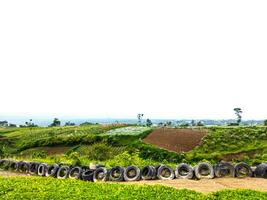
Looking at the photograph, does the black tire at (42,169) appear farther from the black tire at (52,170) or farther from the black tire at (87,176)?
the black tire at (87,176)

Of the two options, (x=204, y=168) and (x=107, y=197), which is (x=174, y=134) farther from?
(x=107, y=197)

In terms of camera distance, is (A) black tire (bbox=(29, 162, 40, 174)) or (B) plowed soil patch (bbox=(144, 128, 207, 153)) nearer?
(A) black tire (bbox=(29, 162, 40, 174))

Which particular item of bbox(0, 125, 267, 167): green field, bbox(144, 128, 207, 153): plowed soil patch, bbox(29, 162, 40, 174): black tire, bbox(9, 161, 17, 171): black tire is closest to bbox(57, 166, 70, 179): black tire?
bbox(29, 162, 40, 174): black tire

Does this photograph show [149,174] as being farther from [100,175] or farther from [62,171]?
[62,171]

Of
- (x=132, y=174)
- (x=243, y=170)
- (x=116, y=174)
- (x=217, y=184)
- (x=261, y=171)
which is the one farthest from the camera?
(x=116, y=174)

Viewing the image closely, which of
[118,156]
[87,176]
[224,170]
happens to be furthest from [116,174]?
[118,156]

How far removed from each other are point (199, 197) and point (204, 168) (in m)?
9.43

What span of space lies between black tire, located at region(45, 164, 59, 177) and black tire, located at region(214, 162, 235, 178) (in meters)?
13.2

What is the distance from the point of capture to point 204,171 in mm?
30453

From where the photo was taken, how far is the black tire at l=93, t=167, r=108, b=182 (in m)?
30.6

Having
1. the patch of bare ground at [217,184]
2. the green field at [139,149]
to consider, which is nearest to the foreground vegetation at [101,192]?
the patch of bare ground at [217,184]

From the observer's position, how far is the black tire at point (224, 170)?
3028 centimetres

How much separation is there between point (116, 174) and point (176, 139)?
31250 mm

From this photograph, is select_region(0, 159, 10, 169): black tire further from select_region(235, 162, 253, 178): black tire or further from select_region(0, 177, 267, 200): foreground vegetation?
select_region(235, 162, 253, 178): black tire
